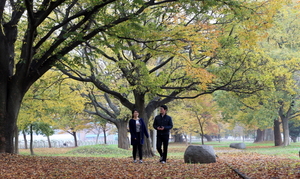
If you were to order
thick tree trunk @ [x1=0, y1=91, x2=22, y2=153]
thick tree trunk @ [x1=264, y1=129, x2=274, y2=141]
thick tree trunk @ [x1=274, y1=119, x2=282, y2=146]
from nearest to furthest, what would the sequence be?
thick tree trunk @ [x1=0, y1=91, x2=22, y2=153], thick tree trunk @ [x1=274, y1=119, x2=282, y2=146], thick tree trunk @ [x1=264, y1=129, x2=274, y2=141]

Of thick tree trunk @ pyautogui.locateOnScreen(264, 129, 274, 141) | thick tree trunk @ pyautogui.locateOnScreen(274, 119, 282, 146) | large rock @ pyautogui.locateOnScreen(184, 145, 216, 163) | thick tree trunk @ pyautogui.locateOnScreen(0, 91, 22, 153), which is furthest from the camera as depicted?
thick tree trunk @ pyautogui.locateOnScreen(264, 129, 274, 141)

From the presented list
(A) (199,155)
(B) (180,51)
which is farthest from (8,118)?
(B) (180,51)

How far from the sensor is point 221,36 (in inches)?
549

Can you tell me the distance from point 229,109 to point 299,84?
261 inches

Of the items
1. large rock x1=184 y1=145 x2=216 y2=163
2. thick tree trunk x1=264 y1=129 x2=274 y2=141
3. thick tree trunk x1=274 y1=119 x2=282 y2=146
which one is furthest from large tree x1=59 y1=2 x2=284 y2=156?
thick tree trunk x1=264 y1=129 x2=274 y2=141

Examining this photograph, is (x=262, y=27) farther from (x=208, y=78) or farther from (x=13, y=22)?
(x=13, y=22)

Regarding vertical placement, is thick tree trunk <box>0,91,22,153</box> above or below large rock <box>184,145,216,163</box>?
above

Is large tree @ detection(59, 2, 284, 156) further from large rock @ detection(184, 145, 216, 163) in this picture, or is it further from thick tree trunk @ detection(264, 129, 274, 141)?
thick tree trunk @ detection(264, 129, 274, 141)

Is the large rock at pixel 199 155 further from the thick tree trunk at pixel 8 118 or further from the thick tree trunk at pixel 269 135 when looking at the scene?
the thick tree trunk at pixel 269 135

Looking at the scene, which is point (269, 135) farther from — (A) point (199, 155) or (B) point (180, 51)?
(A) point (199, 155)

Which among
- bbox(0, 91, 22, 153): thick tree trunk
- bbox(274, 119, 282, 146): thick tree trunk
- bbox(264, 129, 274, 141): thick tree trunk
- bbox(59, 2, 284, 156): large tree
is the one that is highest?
bbox(59, 2, 284, 156): large tree

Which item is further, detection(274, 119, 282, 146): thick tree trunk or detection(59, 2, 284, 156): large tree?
detection(274, 119, 282, 146): thick tree trunk

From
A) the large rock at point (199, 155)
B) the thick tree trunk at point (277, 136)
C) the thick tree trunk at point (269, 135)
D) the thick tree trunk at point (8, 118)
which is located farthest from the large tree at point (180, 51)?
the thick tree trunk at point (269, 135)

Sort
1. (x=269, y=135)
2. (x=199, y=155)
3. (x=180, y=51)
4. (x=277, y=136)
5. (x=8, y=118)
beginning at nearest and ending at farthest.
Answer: (x=199, y=155) → (x=8, y=118) → (x=180, y=51) → (x=277, y=136) → (x=269, y=135)
